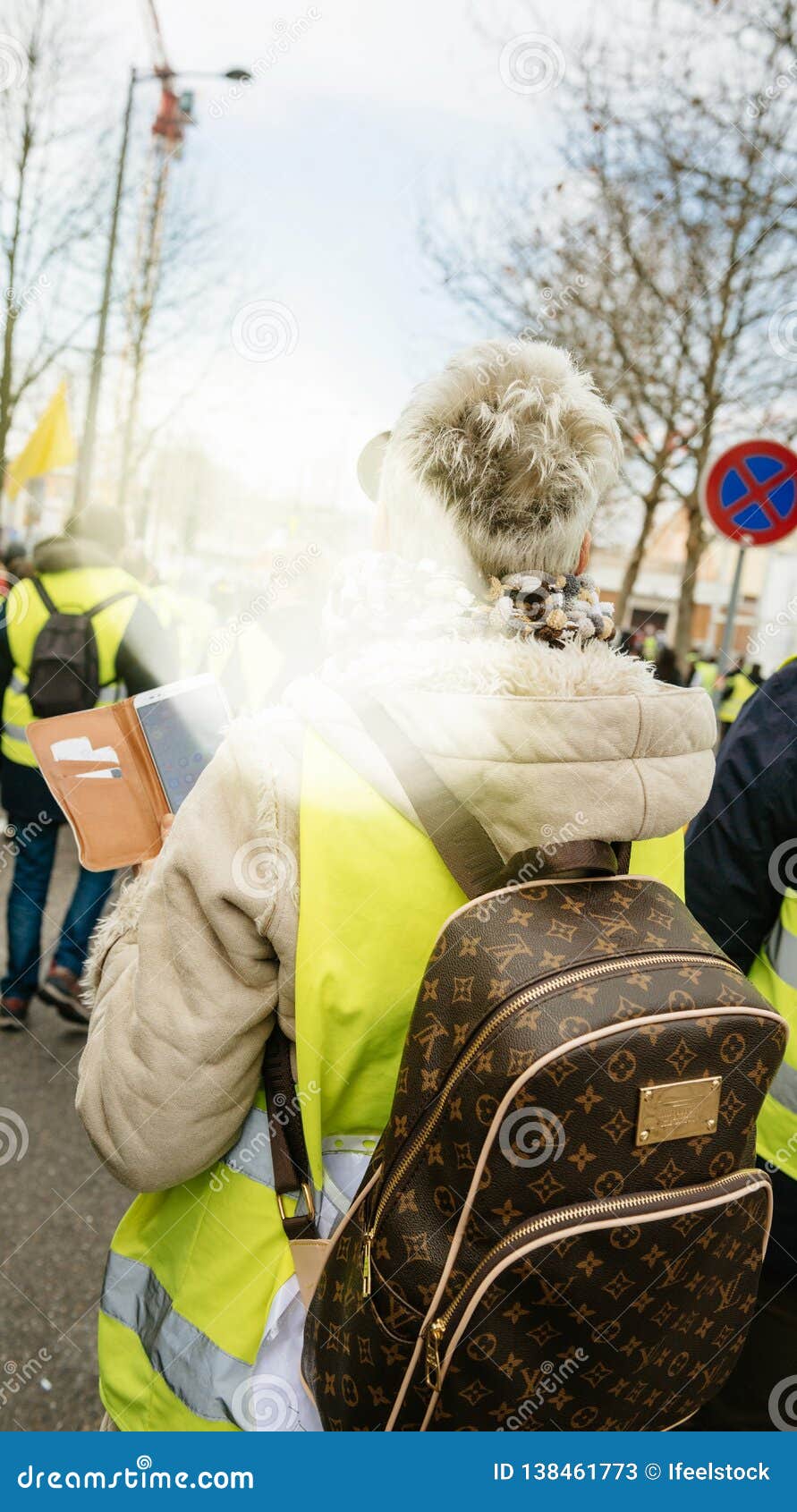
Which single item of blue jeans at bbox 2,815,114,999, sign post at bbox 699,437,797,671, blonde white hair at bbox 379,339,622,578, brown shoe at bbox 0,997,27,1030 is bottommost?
brown shoe at bbox 0,997,27,1030

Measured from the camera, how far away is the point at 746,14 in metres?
8.45

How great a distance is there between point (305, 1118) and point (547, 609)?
2.17 feet

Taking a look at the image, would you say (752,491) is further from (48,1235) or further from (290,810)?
(290,810)

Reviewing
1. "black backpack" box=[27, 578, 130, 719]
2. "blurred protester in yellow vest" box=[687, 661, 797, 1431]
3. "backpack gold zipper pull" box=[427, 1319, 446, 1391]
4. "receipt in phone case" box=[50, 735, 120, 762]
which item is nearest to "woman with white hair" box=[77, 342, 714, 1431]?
"backpack gold zipper pull" box=[427, 1319, 446, 1391]

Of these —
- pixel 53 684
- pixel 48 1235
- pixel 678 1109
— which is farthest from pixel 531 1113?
pixel 53 684

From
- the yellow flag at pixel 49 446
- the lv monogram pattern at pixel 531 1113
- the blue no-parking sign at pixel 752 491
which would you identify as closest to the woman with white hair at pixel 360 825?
the lv monogram pattern at pixel 531 1113

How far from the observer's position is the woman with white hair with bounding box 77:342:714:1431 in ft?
3.86

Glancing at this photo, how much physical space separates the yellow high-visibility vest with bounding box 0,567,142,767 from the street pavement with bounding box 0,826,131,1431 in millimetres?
1242

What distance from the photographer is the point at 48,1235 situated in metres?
3.15

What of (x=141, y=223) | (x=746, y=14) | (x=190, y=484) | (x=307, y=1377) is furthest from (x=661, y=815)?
(x=190, y=484)

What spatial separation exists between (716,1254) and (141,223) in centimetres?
1753

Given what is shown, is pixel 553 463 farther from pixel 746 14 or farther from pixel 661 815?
pixel 746 14

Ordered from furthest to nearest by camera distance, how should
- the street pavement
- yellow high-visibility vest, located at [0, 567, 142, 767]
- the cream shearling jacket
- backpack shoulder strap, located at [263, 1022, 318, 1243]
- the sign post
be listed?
the sign post → yellow high-visibility vest, located at [0, 567, 142, 767] → the street pavement → backpack shoulder strap, located at [263, 1022, 318, 1243] → the cream shearling jacket

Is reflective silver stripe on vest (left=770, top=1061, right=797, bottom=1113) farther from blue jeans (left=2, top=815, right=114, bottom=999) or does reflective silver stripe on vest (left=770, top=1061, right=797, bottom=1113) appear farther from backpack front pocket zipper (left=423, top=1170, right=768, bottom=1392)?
blue jeans (left=2, top=815, right=114, bottom=999)
